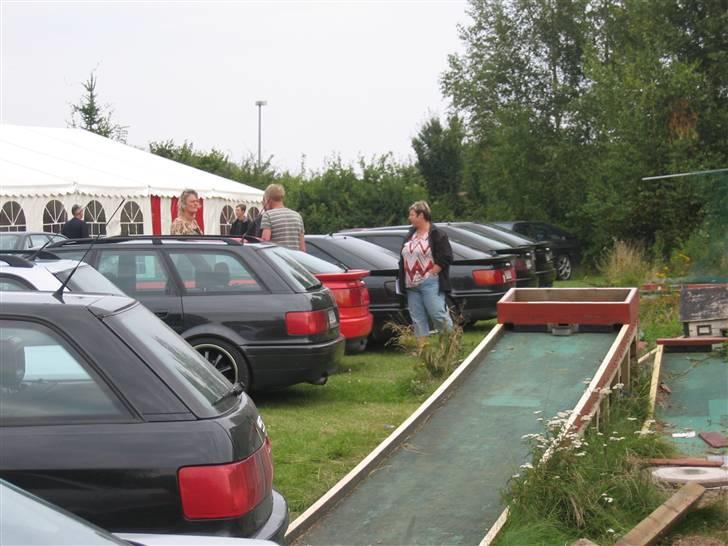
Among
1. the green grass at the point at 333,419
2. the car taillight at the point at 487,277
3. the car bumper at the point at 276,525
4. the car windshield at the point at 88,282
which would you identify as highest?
the car windshield at the point at 88,282

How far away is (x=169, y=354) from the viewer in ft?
14.0

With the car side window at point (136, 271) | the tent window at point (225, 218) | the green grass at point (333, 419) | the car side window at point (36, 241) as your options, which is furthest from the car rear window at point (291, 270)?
the tent window at point (225, 218)

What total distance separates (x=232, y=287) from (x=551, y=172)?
85.3 ft

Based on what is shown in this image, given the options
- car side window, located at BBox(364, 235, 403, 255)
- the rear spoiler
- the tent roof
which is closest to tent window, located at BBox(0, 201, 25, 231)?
the tent roof

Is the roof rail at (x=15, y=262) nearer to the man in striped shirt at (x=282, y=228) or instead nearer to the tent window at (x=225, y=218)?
the man in striped shirt at (x=282, y=228)

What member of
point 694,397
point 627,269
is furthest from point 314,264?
point 627,269

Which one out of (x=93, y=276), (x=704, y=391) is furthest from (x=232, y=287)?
(x=704, y=391)

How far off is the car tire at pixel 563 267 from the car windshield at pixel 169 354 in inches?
958

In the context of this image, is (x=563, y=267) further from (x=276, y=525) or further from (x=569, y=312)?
(x=276, y=525)

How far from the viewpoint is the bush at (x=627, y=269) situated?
64.1 feet

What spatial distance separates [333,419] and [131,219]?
15195 millimetres

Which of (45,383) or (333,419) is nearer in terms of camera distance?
(45,383)

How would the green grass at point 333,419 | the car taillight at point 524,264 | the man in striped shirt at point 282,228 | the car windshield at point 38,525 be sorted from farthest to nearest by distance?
1. the car taillight at point 524,264
2. the man in striped shirt at point 282,228
3. the green grass at point 333,419
4. the car windshield at point 38,525

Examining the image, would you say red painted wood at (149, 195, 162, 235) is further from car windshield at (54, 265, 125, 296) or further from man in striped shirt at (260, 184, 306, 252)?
car windshield at (54, 265, 125, 296)
